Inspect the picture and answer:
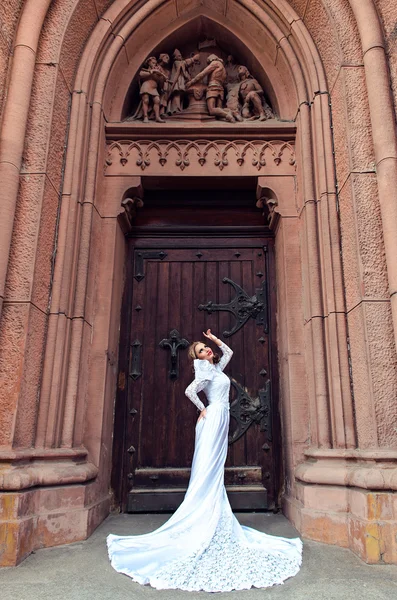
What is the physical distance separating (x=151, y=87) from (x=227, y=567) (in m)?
4.49

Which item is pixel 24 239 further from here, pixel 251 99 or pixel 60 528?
pixel 251 99

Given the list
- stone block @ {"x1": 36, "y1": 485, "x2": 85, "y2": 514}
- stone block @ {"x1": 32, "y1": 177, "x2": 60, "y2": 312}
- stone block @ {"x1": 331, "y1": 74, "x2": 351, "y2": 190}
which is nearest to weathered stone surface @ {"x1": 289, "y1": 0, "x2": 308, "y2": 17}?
stone block @ {"x1": 331, "y1": 74, "x2": 351, "y2": 190}

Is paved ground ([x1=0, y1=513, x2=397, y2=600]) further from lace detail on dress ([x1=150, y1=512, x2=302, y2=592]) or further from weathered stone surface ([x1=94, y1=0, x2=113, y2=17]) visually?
weathered stone surface ([x1=94, y1=0, x2=113, y2=17])

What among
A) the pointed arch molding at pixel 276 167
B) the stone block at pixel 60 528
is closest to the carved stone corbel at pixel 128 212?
the pointed arch molding at pixel 276 167

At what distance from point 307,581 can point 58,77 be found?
171 inches

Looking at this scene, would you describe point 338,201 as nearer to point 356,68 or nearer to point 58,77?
point 356,68

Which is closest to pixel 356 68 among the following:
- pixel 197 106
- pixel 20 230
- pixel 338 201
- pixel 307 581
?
pixel 338 201

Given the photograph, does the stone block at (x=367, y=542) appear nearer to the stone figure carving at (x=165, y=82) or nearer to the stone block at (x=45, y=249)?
the stone block at (x=45, y=249)

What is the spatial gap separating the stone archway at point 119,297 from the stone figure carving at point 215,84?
1.46 feet

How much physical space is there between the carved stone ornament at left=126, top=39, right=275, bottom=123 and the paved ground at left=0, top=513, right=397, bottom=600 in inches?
158

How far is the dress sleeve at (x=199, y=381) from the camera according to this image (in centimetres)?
341

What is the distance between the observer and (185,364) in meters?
4.41

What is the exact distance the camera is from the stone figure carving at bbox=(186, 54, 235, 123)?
15.8 ft

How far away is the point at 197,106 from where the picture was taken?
4895 millimetres
